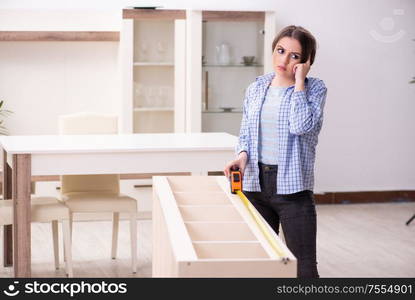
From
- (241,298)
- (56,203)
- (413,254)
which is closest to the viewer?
(241,298)

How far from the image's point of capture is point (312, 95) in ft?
9.73

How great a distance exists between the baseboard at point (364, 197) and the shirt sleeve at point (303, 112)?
13.6 ft

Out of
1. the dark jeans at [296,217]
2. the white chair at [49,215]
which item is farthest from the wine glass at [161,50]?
the dark jeans at [296,217]

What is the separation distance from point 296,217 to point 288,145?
255 millimetres

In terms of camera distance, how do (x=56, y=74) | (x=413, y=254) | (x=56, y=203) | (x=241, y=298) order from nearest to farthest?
(x=241, y=298)
(x=56, y=203)
(x=413, y=254)
(x=56, y=74)

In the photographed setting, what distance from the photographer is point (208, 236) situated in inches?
88.3

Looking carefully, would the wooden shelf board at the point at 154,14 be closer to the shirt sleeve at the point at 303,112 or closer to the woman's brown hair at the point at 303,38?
the woman's brown hair at the point at 303,38

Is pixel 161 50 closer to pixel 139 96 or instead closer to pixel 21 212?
pixel 139 96

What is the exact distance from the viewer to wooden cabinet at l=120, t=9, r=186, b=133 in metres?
6.35

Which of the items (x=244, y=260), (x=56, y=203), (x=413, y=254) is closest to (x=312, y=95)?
(x=244, y=260)

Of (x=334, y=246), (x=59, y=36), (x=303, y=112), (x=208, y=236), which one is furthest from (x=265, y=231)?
(x=59, y=36)

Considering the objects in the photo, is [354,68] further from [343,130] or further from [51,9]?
[51,9]

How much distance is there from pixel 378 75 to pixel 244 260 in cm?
542

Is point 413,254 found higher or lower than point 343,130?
lower
